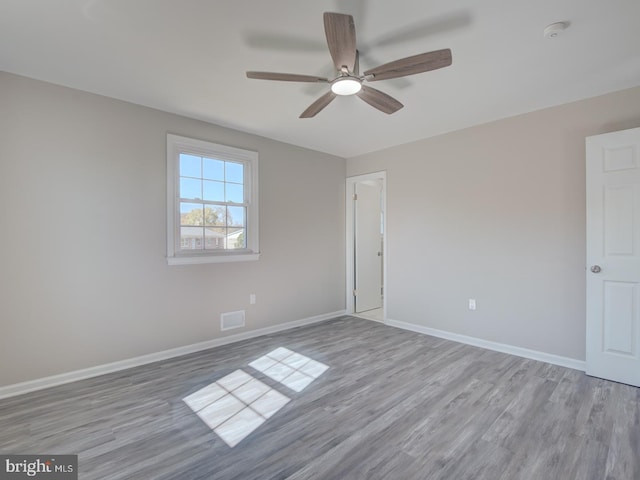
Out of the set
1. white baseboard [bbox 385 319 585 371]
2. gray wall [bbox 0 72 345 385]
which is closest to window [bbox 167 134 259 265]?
gray wall [bbox 0 72 345 385]

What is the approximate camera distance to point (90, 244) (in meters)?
2.90

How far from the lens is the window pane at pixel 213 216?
3.70m

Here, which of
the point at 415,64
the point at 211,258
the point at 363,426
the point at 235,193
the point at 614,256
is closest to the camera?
the point at 415,64

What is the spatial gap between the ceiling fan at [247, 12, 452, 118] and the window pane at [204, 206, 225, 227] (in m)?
1.95

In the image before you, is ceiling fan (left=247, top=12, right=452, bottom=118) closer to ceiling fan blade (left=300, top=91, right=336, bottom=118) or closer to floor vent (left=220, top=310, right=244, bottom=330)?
ceiling fan blade (left=300, top=91, right=336, bottom=118)

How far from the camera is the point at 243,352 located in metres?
3.48

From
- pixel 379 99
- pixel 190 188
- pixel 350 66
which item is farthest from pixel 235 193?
pixel 350 66

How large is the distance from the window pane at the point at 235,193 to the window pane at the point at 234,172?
6 cm

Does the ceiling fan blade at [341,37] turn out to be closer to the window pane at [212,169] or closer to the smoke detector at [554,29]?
the smoke detector at [554,29]

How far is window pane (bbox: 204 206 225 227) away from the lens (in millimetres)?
3701

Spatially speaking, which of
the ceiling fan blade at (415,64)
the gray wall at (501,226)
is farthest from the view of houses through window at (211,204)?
the ceiling fan blade at (415,64)

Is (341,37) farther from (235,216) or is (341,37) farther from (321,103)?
(235,216)

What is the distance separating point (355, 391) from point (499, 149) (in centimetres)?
302

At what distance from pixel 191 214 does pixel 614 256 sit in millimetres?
4149
